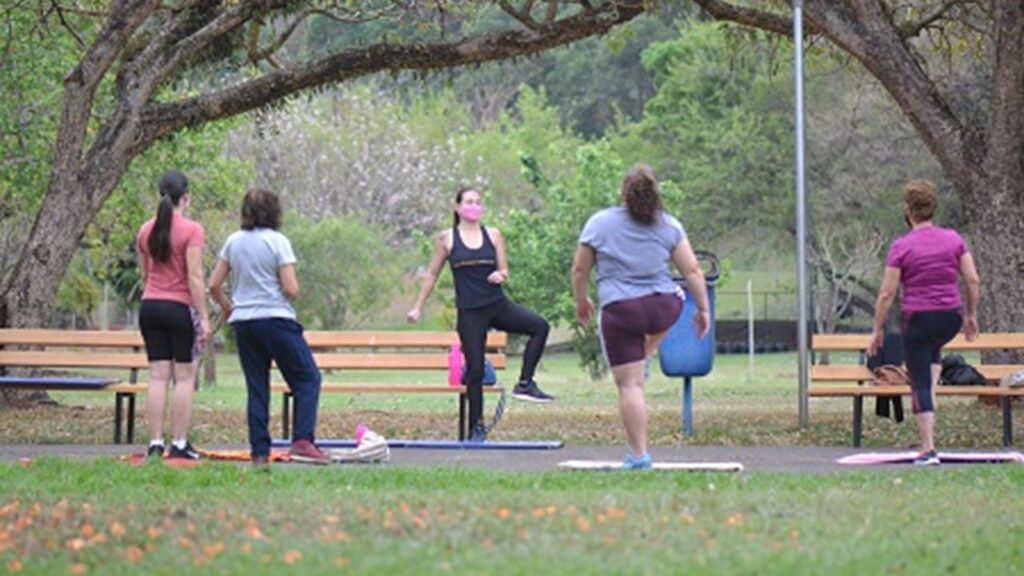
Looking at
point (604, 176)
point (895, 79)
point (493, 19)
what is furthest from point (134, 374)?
point (493, 19)

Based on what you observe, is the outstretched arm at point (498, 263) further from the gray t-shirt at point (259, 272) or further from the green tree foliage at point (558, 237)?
the green tree foliage at point (558, 237)

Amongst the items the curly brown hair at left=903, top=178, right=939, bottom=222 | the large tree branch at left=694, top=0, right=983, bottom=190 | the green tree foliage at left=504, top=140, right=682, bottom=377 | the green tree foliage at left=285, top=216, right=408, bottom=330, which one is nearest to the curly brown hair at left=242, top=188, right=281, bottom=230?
the curly brown hair at left=903, top=178, right=939, bottom=222

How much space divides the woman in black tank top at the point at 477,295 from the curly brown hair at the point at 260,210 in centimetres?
262

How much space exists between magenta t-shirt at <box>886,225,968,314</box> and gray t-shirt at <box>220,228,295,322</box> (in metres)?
4.17

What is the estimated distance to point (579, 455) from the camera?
15.0 metres

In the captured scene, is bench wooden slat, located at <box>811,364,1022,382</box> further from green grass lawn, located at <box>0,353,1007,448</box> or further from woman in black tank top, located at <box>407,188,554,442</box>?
woman in black tank top, located at <box>407,188,554,442</box>

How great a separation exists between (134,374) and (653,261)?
7532mm

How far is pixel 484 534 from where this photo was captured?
8805 mm

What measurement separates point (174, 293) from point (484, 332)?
3013 mm

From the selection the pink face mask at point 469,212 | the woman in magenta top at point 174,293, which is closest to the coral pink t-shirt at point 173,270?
the woman in magenta top at point 174,293

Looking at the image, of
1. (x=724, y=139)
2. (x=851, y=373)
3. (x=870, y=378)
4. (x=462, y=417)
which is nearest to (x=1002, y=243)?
(x=870, y=378)

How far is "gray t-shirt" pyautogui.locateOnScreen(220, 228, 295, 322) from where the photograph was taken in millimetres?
12586

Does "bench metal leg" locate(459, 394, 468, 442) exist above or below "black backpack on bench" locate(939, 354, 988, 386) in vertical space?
below

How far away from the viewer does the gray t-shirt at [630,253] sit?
12.3 meters
